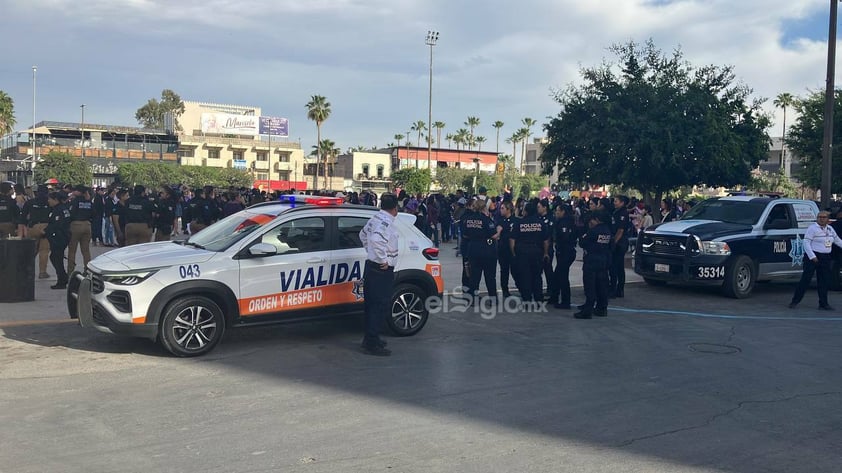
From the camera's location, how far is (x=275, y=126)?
3666 inches

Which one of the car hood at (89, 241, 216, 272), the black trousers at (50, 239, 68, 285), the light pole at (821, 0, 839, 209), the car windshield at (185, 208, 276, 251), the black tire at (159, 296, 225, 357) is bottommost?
the black tire at (159, 296, 225, 357)

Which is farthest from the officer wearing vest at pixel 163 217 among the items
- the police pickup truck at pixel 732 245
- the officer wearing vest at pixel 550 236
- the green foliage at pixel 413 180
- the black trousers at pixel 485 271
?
the green foliage at pixel 413 180

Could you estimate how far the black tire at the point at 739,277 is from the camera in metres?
13.0

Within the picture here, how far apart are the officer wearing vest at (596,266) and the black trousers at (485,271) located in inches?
64.9

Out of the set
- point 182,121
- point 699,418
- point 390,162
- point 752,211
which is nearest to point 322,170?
point 390,162

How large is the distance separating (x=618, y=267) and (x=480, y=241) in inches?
106

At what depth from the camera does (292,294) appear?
8484 mm

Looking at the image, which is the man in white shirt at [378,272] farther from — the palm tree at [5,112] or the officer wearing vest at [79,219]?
the palm tree at [5,112]

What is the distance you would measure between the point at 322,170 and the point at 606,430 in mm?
96573

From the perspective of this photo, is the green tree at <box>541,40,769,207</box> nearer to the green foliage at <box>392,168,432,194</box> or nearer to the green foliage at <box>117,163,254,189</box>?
the green foliage at <box>392,168,432,194</box>

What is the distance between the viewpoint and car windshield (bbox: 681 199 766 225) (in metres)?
13.8

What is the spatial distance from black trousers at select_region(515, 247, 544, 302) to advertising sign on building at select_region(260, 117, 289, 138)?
8304cm

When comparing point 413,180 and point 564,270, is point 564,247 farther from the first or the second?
point 413,180

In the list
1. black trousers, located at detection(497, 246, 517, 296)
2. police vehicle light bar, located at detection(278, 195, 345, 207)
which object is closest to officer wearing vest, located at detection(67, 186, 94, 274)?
police vehicle light bar, located at detection(278, 195, 345, 207)
